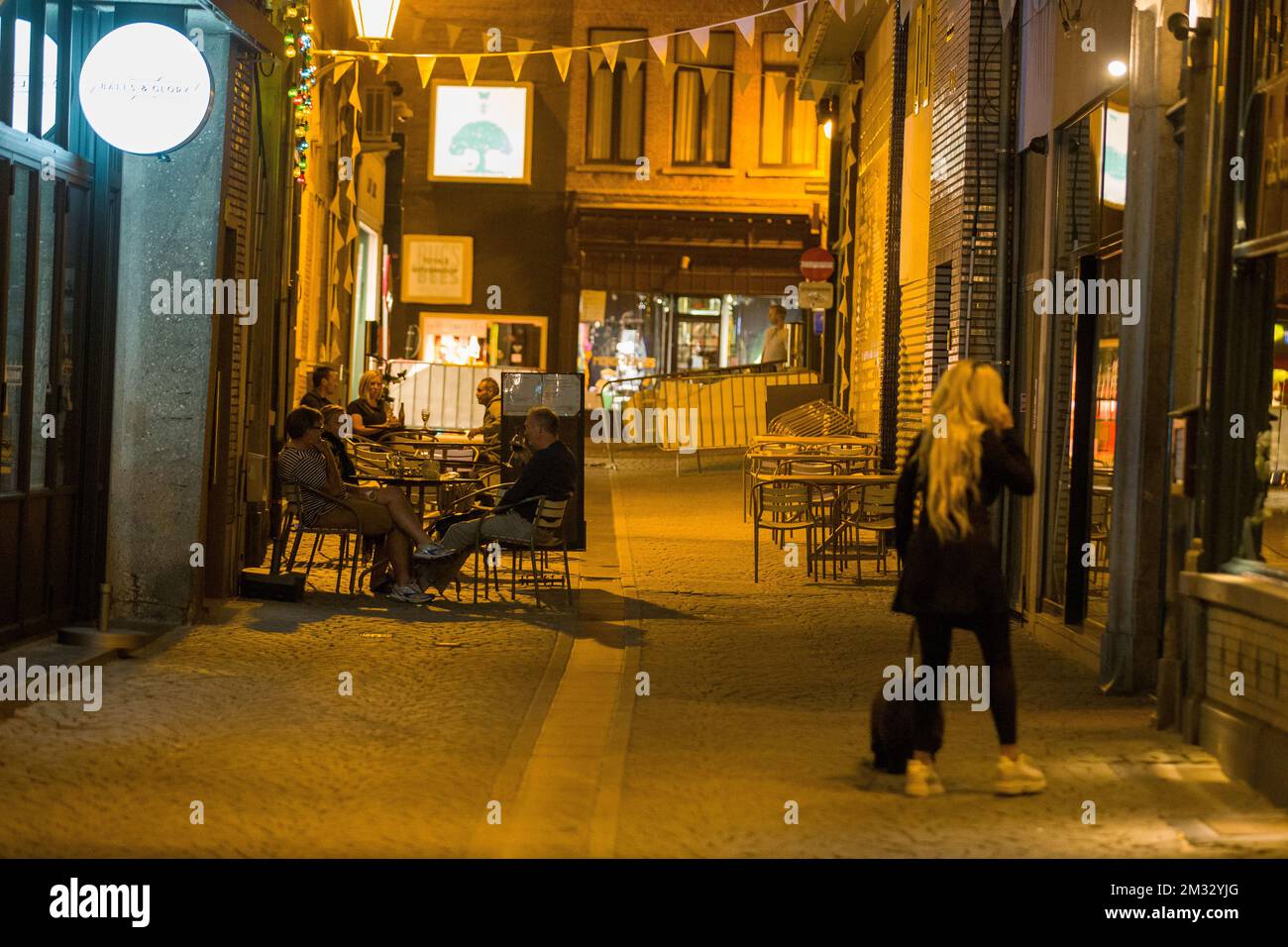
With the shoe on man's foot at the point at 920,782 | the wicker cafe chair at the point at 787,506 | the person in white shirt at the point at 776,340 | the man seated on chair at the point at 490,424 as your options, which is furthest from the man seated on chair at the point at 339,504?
the person in white shirt at the point at 776,340

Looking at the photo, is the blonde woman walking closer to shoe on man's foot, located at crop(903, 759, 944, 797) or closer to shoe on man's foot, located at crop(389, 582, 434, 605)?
shoe on man's foot, located at crop(903, 759, 944, 797)

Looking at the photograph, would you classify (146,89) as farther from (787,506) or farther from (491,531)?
(787,506)

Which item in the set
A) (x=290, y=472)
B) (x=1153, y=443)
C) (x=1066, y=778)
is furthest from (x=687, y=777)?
(x=290, y=472)

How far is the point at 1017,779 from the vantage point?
6652 mm

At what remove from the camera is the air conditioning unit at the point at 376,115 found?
24766mm

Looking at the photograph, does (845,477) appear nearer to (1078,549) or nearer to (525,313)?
(1078,549)

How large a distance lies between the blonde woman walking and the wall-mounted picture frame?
92.1ft

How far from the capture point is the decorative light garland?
13.7m

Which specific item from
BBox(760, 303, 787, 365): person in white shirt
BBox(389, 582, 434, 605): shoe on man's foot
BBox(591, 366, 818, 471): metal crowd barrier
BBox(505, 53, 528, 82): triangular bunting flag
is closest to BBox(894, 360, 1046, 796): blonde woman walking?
BBox(389, 582, 434, 605): shoe on man's foot

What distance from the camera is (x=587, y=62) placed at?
33938 millimetres

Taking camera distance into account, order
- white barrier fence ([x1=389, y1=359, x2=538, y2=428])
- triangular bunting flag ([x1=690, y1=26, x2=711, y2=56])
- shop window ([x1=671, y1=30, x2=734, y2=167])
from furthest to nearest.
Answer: shop window ([x1=671, y1=30, x2=734, y2=167])
white barrier fence ([x1=389, y1=359, x2=538, y2=428])
triangular bunting flag ([x1=690, y1=26, x2=711, y2=56])

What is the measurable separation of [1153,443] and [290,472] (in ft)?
19.7

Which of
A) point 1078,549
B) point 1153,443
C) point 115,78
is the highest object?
point 115,78

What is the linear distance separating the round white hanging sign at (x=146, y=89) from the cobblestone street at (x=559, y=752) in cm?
295
